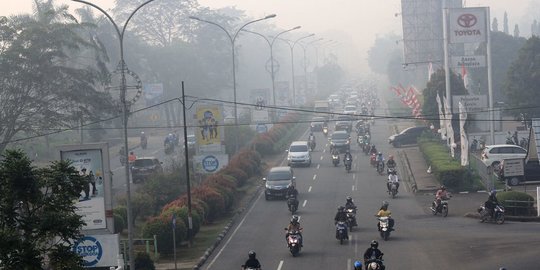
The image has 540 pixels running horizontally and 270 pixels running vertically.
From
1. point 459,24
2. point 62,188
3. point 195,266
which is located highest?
point 459,24

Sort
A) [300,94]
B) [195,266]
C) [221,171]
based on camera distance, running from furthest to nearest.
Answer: [300,94], [221,171], [195,266]

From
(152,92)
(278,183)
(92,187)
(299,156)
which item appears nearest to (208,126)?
(278,183)

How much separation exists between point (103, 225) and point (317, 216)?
14.5 meters

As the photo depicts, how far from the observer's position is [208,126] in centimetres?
5122

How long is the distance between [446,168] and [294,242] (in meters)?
17.2

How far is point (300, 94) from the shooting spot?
14775 centimetres

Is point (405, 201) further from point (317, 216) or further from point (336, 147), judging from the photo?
point (336, 147)

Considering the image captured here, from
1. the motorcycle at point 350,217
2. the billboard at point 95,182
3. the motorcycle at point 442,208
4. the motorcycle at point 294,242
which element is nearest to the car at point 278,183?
the motorcycle at point 442,208

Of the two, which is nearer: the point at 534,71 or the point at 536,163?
the point at 536,163

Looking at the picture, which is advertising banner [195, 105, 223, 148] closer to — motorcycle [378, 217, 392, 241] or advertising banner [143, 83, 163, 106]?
motorcycle [378, 217, 392, 241]

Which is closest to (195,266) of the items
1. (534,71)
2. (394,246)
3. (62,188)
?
(394,246)

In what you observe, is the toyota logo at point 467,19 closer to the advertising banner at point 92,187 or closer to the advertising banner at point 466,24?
the advertising banner at point 466,24

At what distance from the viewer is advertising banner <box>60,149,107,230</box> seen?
1072 inches

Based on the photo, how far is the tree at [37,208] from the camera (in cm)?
1592
